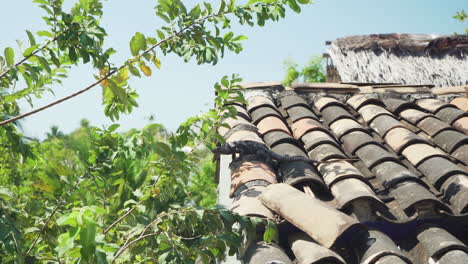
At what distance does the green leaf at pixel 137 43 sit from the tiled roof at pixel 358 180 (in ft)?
3.35

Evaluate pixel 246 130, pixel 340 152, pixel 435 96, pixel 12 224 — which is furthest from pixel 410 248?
pixel 435 96

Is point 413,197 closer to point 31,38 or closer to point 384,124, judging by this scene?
point 384,124

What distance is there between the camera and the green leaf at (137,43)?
2172mm

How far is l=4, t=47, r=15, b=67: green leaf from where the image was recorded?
1.95 meters

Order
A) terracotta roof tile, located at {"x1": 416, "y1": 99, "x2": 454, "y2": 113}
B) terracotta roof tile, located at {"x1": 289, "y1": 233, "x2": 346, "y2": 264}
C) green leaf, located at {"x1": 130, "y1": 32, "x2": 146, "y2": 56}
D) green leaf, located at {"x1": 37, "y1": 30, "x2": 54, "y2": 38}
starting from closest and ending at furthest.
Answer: terracotta roof tile, located at {"x1": 289, "y1": 233, "x2": 346, "y2": 264}, green leaf, located at {"x1": 37, "y1": 30, "x2": 54, "y2": 38}, green leaf, located at {"x1": 130, "y1": 32, "x2": 146, "y2": 56}, terracotta roof tile, located at {"x1": 416, "y1": 99, "x2": 454, "y2": 113}

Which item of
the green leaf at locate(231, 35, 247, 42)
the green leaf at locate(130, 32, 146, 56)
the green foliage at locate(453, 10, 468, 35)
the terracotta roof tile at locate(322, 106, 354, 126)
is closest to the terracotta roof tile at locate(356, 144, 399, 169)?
the terracotta roof tile at locate(322, 106, 354, 126)

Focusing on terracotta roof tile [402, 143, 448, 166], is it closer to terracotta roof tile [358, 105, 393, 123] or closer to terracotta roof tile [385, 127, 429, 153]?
terracotta roof tile [385, 127, 429, 153]

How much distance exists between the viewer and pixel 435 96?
13.8ft

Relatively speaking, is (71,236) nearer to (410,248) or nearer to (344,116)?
(410,248)

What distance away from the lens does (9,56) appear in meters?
1.96

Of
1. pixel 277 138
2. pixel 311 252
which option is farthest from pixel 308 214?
pixel 277 138

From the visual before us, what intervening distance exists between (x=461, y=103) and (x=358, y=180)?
6.78 ft

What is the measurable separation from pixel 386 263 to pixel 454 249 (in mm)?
416

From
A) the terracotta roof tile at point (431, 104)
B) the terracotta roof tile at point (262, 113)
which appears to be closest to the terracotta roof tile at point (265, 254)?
the terracotta roof tile at point (262, 113)
